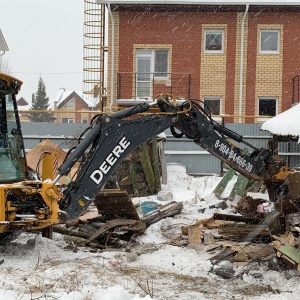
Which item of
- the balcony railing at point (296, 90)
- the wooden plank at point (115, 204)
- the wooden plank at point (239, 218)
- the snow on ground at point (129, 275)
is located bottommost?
the snow on ground at point (129, 275)

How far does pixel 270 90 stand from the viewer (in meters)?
23.2

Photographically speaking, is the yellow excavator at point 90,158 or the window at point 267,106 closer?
the yellow excavator at point 90,158

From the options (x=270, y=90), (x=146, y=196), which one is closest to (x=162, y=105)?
(x=146, y=196)

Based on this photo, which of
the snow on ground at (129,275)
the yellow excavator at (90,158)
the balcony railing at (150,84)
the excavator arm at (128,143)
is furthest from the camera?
the balcony railing at (150,84)

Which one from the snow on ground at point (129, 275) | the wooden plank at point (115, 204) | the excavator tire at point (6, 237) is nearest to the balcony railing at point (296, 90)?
the wooden plank at point (115, 204)

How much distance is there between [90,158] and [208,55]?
15.5 metres

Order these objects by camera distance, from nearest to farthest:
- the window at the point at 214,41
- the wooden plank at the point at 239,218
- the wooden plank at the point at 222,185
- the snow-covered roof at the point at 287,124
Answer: the wooden plank at the point at 239,218
the snow-covered roof at the point at 287,124
the wooden plank at the point at 222,185
the window at the point at 214,41

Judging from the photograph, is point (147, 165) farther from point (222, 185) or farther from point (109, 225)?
point (109, 225)

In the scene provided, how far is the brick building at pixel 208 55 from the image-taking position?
23.1 metres

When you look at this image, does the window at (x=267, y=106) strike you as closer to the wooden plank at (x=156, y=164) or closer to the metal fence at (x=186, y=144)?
the metal fence at (x=186, y=144)

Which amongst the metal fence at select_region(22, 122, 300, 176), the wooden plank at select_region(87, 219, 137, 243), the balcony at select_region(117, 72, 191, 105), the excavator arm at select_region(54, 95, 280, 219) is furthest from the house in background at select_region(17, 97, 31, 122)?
the excavator arm at select_region(54, 95, 280, 219)

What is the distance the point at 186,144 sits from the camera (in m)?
19.7

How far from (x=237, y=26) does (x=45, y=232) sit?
1595 cm

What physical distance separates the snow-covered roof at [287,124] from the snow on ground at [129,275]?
3.89 meters
